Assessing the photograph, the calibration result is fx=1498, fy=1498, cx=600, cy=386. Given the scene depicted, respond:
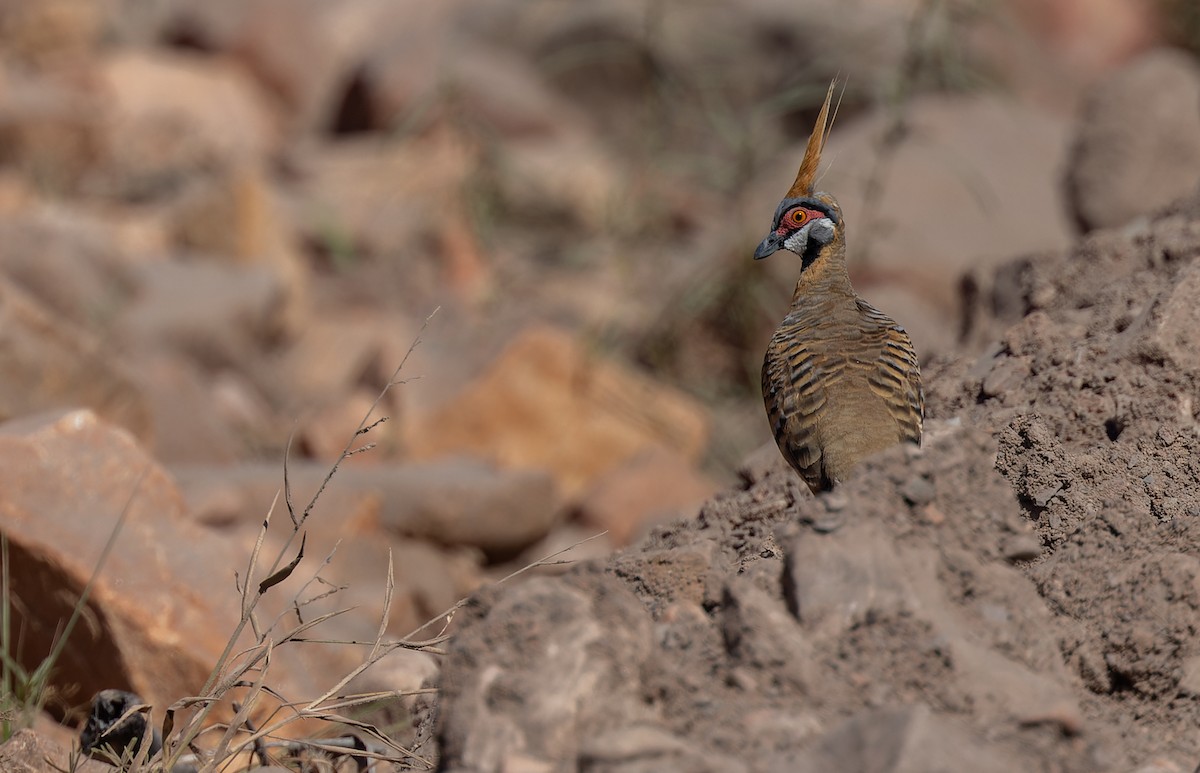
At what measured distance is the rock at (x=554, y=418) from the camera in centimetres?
873

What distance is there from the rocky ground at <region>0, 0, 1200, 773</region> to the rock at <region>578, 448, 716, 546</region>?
0.08 ft

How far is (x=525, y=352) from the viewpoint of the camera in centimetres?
896

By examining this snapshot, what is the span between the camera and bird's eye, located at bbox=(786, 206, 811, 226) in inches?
A: 171

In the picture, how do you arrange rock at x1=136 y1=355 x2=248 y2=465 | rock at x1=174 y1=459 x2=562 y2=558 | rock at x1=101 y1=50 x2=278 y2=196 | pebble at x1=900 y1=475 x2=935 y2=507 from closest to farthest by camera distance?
pebble at x1=900 y1=475 x2=935 y2=507 < rock at x1=174 y1=459 x2=562 y2=558 < rock at x1=136 y1=355 x2=248 y2=465 < rock at x1=101 y1=50 x2=278 y2=196

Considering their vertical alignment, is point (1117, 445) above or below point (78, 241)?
below

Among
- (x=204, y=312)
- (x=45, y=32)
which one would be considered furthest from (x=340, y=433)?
(x=45, y=32)

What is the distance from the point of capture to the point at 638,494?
7.79m

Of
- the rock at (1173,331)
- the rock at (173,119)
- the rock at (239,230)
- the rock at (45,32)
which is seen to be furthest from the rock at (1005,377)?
the rock at (45,32)

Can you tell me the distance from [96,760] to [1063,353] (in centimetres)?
254

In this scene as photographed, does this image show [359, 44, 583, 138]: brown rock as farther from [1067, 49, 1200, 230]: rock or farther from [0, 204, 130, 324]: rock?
[1067, 49, 1200, 230]: rock

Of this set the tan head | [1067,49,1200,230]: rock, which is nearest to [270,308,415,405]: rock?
[1067,49,1200,230]: rock

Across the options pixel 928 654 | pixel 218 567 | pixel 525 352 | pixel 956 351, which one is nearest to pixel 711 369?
pixel 525 352

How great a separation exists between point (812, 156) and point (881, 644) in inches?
78.4

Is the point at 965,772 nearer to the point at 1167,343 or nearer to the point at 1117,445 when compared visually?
the point at 1117,445
